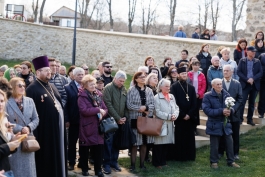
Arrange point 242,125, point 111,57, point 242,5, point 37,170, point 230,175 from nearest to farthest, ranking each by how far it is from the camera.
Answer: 1. point 37,170
2. point 230,175
3. point 242,125
4. point 111,57
5. point 242,5

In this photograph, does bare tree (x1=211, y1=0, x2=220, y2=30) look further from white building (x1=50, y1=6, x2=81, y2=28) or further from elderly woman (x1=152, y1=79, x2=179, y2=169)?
elderly woman (x1=152, y1=79, x2=179, y2=169)

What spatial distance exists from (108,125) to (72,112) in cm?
82

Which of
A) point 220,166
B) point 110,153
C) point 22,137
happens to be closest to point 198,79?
point 220,166

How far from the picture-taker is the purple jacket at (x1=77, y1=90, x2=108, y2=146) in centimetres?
739

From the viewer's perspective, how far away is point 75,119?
7.91m

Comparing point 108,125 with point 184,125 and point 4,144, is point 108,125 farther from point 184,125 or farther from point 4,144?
point 4,144

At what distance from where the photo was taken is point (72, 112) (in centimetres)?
788

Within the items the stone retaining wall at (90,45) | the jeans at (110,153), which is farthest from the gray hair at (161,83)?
the stone retaining wall at (90,45)

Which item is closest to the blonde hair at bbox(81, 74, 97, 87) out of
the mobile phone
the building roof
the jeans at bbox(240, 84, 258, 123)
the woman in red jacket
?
the mobile phone

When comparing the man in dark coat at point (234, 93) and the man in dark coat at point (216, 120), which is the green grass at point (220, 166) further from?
the man in dark coat at point (234, 93)

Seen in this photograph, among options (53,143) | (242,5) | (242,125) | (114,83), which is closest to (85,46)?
(242,125)

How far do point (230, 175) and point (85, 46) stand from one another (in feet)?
54.3

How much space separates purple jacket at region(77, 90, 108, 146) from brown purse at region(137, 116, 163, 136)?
0.81 metres

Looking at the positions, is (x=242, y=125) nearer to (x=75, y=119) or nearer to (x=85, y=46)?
(x=75, y=119)
